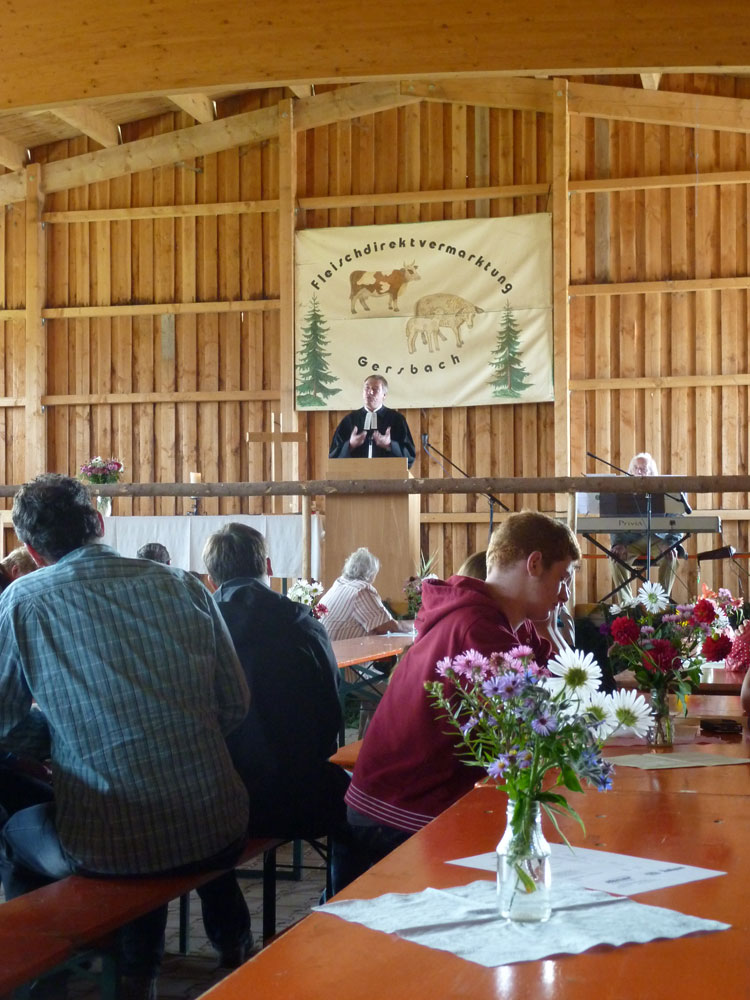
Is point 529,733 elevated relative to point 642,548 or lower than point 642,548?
elevated

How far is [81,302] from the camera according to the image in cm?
1249

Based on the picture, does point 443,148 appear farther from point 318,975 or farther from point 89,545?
point 318,975

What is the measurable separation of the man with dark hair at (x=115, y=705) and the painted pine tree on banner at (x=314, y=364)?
8.80 m

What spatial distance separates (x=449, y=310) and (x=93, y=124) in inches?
159

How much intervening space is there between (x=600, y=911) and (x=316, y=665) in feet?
6.80

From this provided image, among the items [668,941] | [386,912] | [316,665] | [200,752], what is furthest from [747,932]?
[316,665]

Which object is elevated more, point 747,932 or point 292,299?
point 292,299

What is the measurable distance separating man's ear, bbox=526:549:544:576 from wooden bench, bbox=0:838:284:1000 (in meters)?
0.99

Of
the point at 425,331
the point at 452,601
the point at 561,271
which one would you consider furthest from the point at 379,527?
the point at 452,601

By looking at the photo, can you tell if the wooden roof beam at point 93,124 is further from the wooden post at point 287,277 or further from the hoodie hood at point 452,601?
the hoodie hood at point 452,601

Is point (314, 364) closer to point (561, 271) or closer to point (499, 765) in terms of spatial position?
point (561, 271)

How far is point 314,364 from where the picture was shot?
37.8ft

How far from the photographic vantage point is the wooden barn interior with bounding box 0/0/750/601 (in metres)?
11.0

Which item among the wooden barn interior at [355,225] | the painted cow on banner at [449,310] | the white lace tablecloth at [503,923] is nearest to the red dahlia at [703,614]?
the white lace tablecloth at [503,923]
